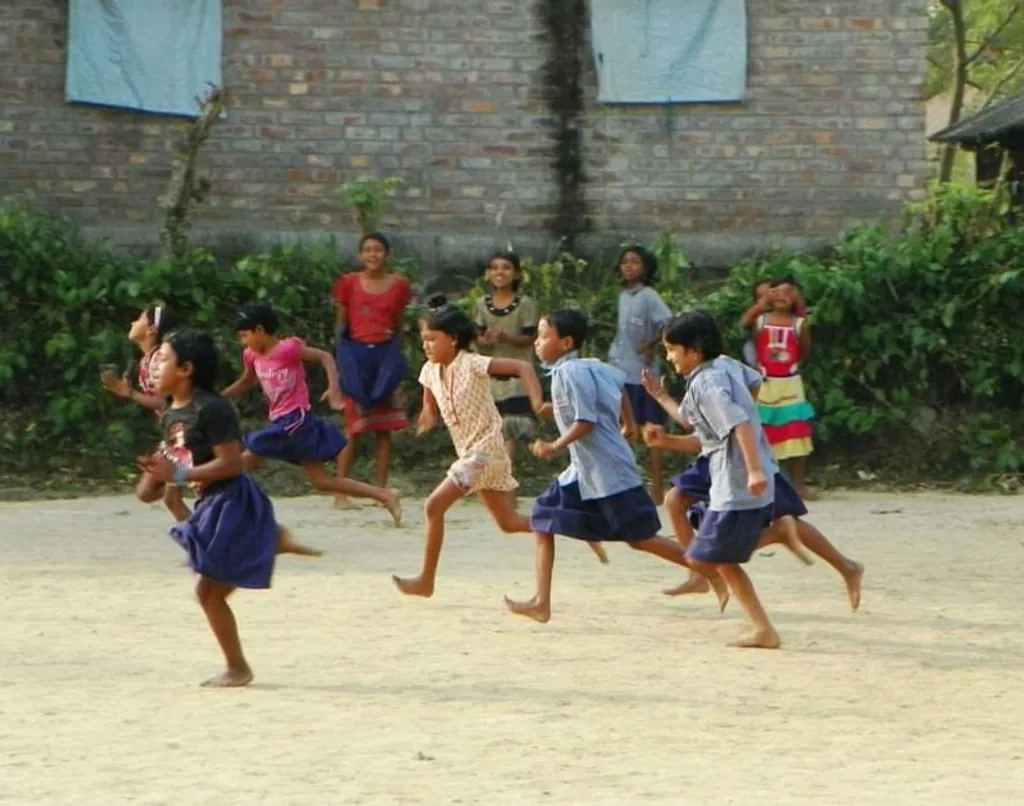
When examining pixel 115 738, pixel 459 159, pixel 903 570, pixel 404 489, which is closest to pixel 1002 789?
pixel 115 738

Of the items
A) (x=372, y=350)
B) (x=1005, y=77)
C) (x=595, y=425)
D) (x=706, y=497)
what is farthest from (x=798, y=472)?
(x=1005, y=77)

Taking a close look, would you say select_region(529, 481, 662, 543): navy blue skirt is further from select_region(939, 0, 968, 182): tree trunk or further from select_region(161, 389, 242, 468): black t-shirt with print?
select_region(939, 0, 968, 182): tree trunk

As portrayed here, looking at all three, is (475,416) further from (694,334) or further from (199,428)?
(199,428)

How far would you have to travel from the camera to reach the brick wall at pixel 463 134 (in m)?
14.3

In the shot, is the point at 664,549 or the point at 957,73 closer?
the point at 664,549

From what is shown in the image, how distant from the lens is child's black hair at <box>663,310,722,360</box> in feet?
24.1

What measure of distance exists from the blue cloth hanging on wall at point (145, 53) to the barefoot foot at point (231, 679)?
8162 mm

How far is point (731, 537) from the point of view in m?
7.33

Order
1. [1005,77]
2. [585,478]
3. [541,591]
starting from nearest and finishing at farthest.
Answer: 1. [541,591]
2. [585,478]
3. [1005,77]

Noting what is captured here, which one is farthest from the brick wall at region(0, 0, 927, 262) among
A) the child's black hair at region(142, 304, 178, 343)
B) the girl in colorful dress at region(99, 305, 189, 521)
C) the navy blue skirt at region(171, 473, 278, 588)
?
the navy blue skirt at region(171, 473, 278, 588)

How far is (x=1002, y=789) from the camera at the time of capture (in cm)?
Result: 525

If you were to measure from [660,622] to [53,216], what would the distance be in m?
7.43

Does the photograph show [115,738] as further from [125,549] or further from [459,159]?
[459,159]

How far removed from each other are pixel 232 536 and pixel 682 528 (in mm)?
2278
